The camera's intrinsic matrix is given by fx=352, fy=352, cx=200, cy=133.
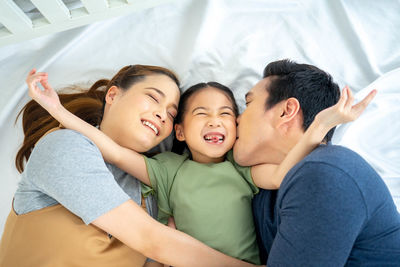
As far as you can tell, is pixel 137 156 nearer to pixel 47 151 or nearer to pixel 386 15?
pixel 47 151

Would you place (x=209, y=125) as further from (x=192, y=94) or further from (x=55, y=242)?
(x=55, y=242)

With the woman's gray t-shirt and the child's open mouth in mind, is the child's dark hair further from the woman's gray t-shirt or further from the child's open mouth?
the woman's gray t-shirt

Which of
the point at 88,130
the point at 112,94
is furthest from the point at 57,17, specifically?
the point at 88,130

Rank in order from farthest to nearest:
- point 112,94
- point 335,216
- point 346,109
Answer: point 112,94 < point 346,109 < point 335,216

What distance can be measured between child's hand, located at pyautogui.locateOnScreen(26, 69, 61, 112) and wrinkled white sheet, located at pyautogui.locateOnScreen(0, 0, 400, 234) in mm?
451

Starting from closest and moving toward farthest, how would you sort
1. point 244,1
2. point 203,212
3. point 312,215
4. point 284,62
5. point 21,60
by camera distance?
1. point 312,215
2. point 203,212
3. point 284,62
4. point 21,60
5. point 244,1

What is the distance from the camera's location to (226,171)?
1307mm

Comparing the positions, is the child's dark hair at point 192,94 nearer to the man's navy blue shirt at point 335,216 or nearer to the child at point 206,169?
the child at point 206,169

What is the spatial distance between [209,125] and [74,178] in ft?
1.74

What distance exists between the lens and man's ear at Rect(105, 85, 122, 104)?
138 cm

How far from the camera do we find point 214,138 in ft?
4.34

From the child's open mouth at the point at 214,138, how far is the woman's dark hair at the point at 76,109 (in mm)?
315

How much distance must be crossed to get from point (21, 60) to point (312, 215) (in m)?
1.44

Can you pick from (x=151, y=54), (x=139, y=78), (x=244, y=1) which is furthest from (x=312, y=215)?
(x=244, y=1)
